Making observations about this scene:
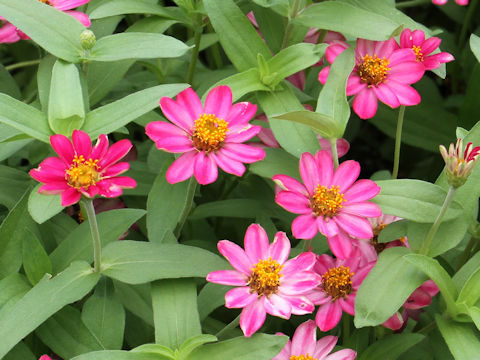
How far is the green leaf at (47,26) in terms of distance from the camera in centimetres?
94

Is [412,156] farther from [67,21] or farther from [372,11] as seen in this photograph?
[67,21]

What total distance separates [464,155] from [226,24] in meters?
0.39

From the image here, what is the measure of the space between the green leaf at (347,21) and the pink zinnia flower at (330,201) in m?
0.23

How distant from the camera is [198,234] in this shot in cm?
119

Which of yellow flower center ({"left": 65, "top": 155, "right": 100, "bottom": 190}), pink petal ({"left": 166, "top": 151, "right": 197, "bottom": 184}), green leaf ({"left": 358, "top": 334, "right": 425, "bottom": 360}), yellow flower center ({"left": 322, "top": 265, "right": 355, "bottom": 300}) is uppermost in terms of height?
yellow flower center ({"left": 65, "top": 155, "right": 100, "bottom": 190})

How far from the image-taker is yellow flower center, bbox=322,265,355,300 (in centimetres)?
91

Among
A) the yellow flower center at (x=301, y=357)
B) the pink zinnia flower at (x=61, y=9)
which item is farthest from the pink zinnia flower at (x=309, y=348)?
the pink zinnia flower at (x=61, y=9)

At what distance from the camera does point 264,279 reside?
819mm

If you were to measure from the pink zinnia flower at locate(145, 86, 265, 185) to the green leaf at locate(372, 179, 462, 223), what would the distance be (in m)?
0.17

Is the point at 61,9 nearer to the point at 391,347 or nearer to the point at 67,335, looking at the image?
the point at 67,335

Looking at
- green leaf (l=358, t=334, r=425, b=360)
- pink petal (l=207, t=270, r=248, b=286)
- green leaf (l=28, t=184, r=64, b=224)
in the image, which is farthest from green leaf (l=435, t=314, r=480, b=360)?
green leaf (l=28, t=184, r=64, b=224)

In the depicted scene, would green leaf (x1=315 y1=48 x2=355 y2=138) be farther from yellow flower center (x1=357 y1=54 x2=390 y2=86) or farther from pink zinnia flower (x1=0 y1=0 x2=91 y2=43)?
pink zinnia flower (x1=0 y1=0 x2=91 y2=43)

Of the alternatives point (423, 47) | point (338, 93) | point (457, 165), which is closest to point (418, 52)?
point (423, 47)

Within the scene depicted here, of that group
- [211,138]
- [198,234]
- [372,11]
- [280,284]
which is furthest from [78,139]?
[372,11]
